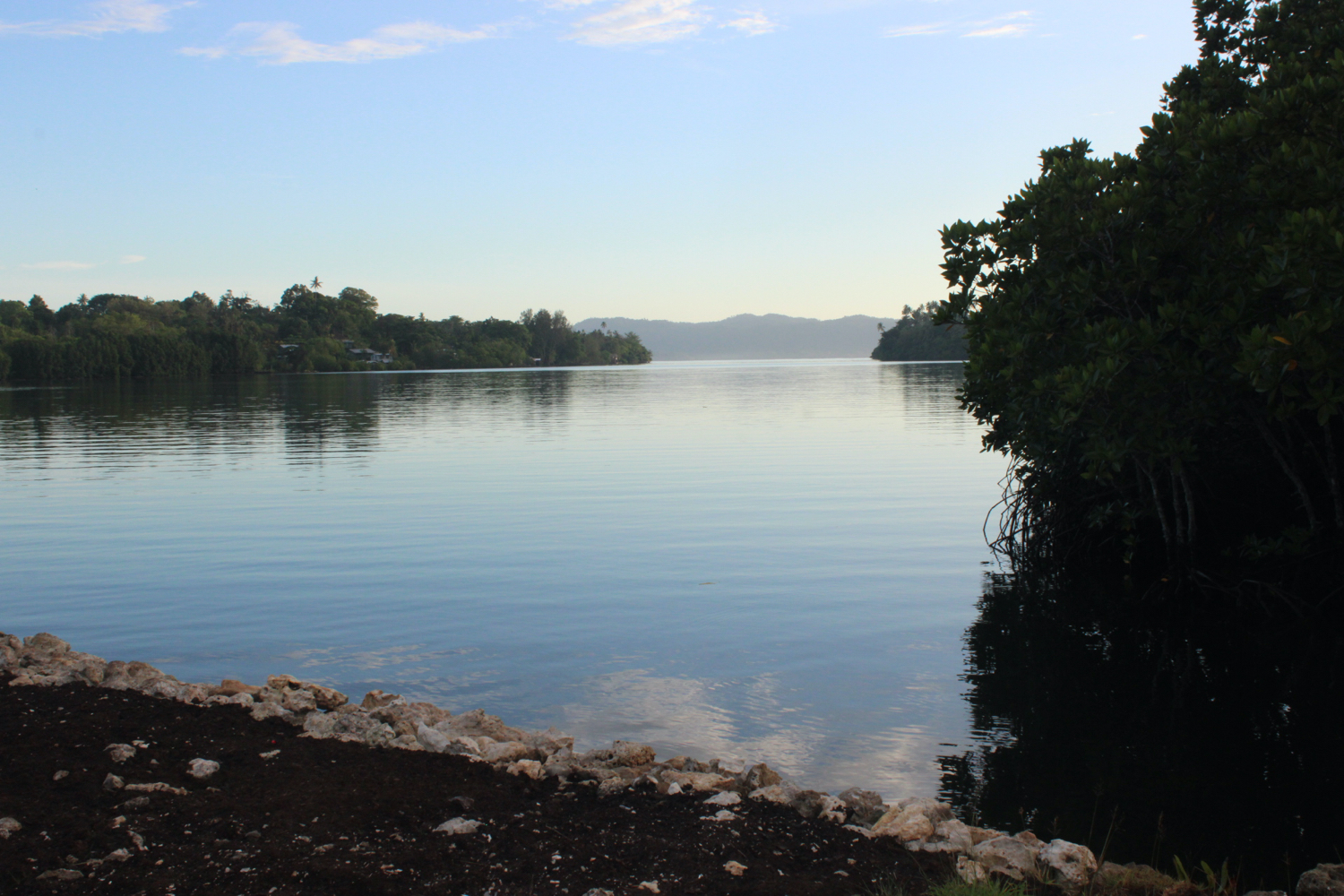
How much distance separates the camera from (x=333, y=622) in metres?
11.5

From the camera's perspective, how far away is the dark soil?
15.9 ft

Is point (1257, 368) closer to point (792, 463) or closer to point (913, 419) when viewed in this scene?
point (792, 463)

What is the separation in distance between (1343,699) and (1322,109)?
5.62 metres

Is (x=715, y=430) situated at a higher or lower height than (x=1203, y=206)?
lower

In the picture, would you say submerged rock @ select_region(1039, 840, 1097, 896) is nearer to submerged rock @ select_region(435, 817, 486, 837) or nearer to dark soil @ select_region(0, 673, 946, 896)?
dark soil @ select_region(0, 673, 946, 896)

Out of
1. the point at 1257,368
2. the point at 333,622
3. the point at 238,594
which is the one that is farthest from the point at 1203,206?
the point at 238,594

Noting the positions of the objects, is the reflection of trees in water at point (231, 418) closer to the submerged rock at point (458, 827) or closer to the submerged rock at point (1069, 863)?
the submerged rock at point (458, 827)

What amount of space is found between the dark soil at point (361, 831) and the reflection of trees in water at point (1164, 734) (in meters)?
2.17

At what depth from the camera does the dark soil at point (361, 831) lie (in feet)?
15.9

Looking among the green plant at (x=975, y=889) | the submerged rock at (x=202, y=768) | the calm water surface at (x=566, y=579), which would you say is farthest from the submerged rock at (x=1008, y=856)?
the submerged rock at (x=202, y=768)

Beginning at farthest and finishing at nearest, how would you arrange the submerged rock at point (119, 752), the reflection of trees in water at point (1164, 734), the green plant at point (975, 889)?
the reflection of trees in water at point (1164, 734)
the submerged rock at point (119, 752)
the green plant at point (975, 889)

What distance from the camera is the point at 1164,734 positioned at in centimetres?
813

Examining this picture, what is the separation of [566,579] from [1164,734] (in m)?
7.93

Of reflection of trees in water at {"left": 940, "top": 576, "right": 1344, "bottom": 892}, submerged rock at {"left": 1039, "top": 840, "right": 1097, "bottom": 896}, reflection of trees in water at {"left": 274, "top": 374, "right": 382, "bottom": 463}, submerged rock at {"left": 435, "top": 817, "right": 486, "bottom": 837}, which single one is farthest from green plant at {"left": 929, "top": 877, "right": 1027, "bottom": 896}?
reflection of trees in water at {"left": 274, "top": 374, "right": 382, "bottom": 463}
